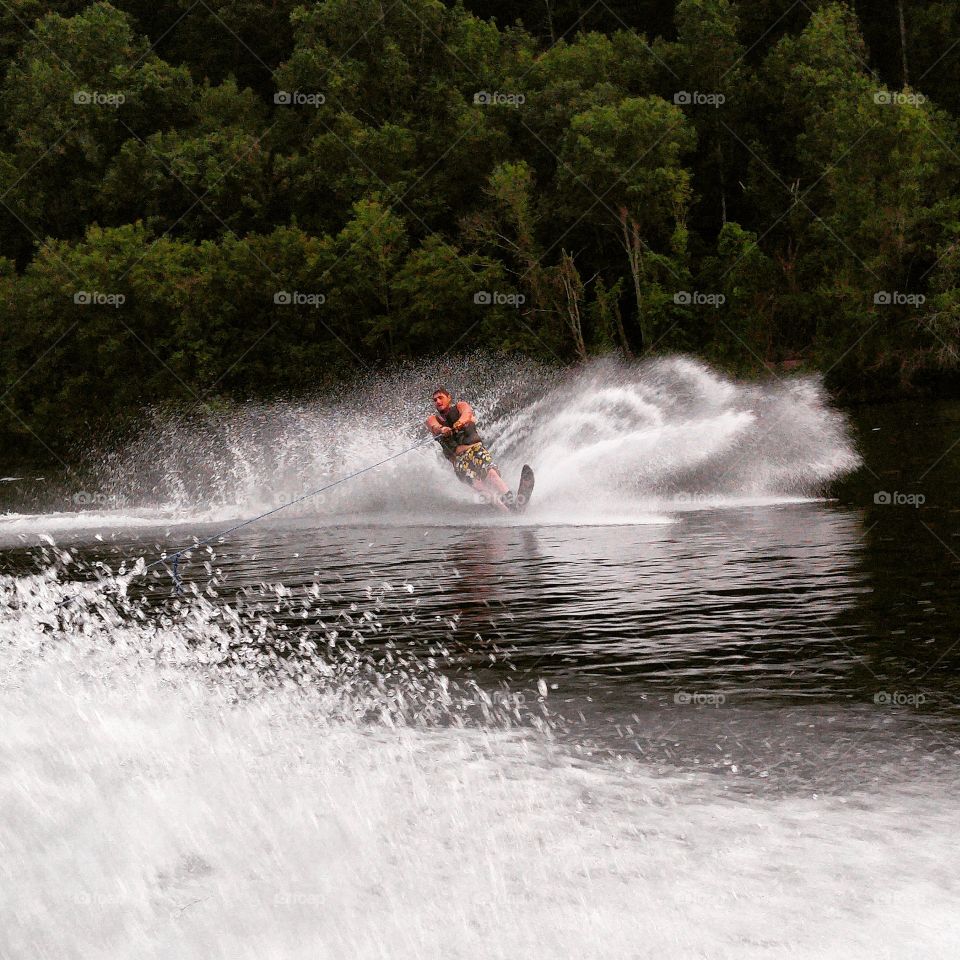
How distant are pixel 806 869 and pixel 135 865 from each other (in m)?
3.13

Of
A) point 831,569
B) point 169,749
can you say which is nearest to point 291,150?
point 831,569

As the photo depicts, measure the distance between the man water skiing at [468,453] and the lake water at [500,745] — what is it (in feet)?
6.47

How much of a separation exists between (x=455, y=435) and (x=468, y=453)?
1.22 ft

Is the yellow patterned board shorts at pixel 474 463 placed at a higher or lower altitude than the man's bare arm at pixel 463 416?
lower

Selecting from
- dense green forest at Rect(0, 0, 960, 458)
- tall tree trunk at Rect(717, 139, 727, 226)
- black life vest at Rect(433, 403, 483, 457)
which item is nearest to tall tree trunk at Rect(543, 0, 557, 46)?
dense green forest at Rect(0, 0, 960, 458)

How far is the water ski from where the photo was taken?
19.0m

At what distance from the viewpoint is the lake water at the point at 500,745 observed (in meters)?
5.71

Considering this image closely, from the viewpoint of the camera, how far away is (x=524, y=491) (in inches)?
750

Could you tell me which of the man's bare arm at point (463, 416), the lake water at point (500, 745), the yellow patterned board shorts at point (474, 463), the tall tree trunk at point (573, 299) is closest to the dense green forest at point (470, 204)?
the tall tree trunk at point (573, 299)

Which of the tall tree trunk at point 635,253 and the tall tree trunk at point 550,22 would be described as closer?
the tall tree trunk at point 635,253

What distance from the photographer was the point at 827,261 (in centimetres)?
4941

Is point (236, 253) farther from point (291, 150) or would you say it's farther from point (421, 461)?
point (421, 461)

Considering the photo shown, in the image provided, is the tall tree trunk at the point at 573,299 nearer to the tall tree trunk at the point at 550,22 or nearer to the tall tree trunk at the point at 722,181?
the tall tree trunk at the point at 722,181

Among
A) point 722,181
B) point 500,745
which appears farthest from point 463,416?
point 722,181
